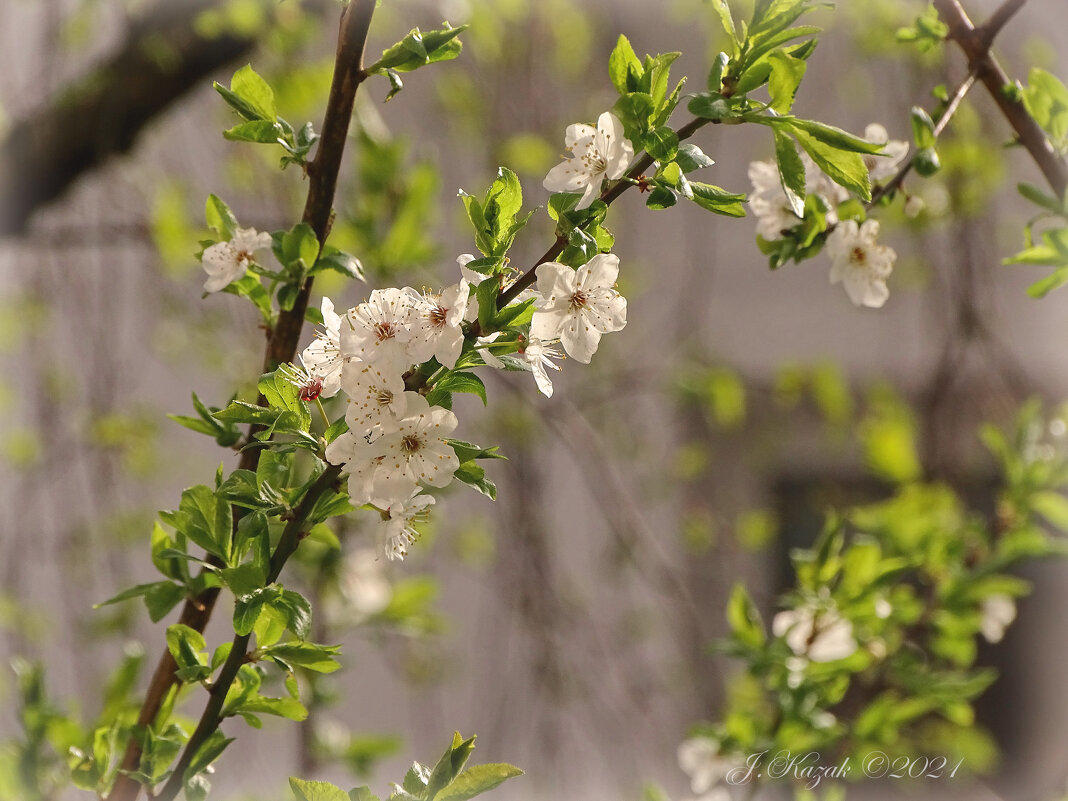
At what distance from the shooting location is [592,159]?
0.54 meters

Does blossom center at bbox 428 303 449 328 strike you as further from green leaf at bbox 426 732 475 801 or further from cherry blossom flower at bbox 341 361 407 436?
green leaf at bbox 426 732 475 801

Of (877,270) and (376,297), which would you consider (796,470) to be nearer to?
(877,270)

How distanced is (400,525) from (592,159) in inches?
9.9

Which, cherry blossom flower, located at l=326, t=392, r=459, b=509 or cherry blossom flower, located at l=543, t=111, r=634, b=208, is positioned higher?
cherry blossom flower, located at l=543, t=111, r=634, b=208

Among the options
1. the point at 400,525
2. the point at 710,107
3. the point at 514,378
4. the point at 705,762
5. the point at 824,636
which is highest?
the point at 710,107

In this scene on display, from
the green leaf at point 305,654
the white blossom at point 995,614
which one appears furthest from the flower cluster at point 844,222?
the white blossom at point 995,614

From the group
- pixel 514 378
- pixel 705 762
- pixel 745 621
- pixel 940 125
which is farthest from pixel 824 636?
pixel 514 378

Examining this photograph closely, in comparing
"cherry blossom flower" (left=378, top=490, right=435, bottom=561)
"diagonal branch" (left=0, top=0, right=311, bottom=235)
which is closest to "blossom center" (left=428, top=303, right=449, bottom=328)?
"cherry blossom flower" (left=378, top=490, right=435, bottom=561)

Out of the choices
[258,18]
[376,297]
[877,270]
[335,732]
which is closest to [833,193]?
[877,270]

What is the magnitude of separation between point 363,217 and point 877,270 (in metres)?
0.68

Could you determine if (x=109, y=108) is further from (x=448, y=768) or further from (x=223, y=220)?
(x=448, y=768)

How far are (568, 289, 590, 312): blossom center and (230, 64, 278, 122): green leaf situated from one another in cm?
22

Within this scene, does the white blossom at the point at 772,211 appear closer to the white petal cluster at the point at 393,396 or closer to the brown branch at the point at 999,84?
the brown branch at the point at 999,84

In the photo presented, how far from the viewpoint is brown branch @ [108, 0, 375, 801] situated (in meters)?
0.50
